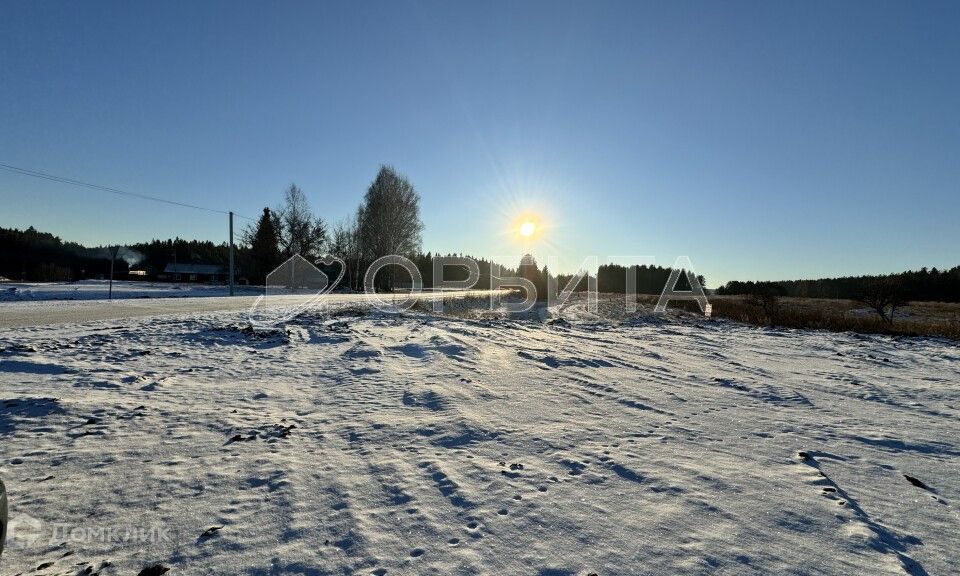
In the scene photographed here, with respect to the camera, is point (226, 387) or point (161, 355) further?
point (161, 355)

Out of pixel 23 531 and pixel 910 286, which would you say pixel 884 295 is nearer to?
pixel 910 286

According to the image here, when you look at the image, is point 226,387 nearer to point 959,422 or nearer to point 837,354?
point 959,422

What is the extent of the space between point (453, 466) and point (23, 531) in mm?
3056

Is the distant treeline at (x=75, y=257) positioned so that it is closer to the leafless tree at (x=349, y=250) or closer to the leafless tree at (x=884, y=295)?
the leafless tree at (x=349, y=250)

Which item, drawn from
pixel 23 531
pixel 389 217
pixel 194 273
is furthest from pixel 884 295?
pixel 194 273

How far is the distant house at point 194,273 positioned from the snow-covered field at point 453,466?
2588 inches

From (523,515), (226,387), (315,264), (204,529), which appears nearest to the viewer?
(204,529)

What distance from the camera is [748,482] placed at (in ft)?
11.8

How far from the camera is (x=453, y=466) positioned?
3.87m

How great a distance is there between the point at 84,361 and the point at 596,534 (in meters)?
8.56

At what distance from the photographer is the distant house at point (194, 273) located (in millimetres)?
64975

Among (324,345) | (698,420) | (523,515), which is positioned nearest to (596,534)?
(523,515)
